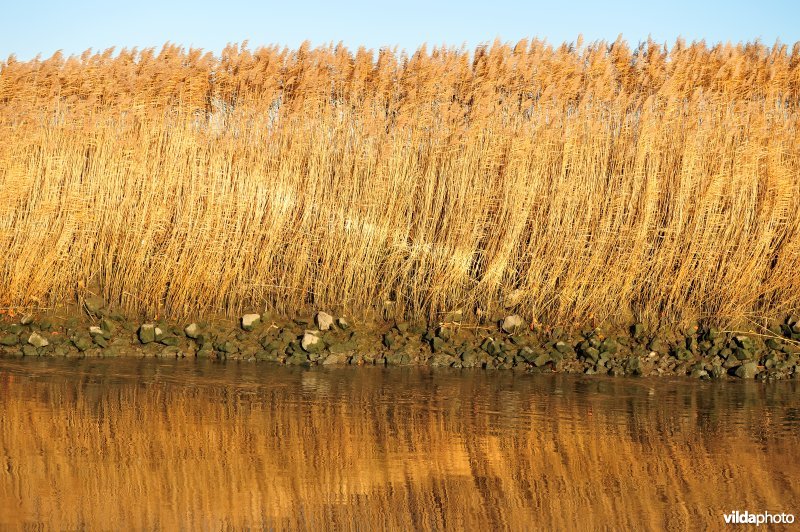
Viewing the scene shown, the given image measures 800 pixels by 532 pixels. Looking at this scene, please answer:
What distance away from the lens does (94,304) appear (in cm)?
902

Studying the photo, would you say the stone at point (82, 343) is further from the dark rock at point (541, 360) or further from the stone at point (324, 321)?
the dark rock at point (541, 360)

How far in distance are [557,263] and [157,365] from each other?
3.47 metres

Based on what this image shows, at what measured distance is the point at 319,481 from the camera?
4359mm

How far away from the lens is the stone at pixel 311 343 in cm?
834

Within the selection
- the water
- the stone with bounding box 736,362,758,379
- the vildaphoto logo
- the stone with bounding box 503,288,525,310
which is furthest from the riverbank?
the vildaphoto logo

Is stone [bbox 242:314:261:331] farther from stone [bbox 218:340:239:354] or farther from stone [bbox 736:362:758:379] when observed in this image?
stone [bbox 736:362:758:379]

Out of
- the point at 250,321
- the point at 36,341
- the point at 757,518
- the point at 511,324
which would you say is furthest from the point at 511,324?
the point at 757,518

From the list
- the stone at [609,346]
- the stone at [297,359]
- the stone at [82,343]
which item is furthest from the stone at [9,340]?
the stone at [609,346]

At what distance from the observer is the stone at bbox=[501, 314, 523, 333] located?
852 centimetres

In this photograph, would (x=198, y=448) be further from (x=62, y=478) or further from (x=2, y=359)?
(x=2, y=359)

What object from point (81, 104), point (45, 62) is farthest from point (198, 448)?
point (45, 62)

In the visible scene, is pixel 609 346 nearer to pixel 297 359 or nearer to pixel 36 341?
pixel 297 359

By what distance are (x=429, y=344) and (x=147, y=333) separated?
2.44m

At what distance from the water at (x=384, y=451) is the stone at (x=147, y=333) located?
113 centimetres
